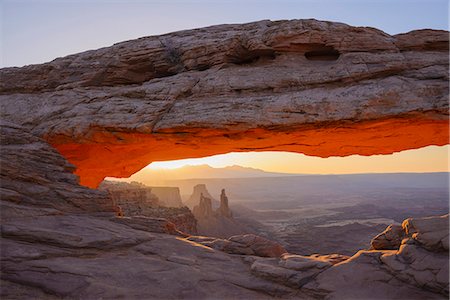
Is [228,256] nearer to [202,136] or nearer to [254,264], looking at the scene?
[254,264]

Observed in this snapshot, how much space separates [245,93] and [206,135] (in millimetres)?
2570

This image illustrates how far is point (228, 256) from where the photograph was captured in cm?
1080

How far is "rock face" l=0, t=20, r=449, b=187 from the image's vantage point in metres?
11.8

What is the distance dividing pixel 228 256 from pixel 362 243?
160 feet

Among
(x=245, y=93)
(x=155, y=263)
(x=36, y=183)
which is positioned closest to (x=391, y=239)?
(x=245, y=93)

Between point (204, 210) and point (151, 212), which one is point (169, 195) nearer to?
point (204, 210)

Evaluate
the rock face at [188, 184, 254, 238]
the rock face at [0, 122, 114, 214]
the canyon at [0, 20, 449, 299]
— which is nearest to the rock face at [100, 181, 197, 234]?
the canyon at [0, 20, 449, 299]

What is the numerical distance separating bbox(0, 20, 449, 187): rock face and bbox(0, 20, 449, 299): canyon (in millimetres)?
61

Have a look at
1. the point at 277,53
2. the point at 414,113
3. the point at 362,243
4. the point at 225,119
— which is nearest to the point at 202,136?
the point at 225,119

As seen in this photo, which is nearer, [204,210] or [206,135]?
[206,135]

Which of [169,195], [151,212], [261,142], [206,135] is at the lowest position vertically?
[169,195]

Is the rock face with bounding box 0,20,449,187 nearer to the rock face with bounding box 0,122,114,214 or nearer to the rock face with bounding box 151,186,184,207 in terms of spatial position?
the rock face with bounding box 0,122,114,214

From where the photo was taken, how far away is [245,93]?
13.2m

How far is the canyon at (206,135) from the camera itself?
27.2ft
